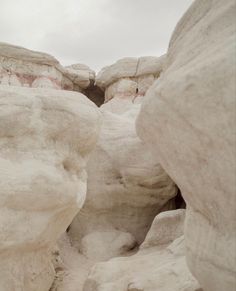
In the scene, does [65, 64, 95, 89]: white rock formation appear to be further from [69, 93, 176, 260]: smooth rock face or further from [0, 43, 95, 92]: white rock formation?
[69, 93, 176, 260]: smooth rock face

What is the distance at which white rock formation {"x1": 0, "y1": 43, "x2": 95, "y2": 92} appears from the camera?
Answer: 5727 mm

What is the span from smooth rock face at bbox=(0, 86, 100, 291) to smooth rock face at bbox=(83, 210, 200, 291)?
379 millimetres

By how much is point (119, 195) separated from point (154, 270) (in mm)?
1255

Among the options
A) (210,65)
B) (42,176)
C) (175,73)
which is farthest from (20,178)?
(210,65)

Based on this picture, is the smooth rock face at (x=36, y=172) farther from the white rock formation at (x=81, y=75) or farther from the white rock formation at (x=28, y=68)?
the white rock formation at (x=81, y=75)

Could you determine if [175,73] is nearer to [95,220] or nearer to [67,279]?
[67,279]

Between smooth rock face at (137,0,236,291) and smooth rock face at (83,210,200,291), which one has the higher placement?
smooth rock face at (137,0,236,291)

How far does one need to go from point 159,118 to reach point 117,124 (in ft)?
7.66

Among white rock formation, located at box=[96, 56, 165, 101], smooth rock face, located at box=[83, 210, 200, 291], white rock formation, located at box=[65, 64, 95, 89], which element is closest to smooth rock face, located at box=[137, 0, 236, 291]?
smooth rock face, located at box=[83, 210, 200, 291]

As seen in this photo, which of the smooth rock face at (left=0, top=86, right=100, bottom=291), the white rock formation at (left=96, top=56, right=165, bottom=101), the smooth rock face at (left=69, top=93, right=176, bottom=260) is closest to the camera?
the smooth rock face at (left=0, top=86, right=100, bottom=291)

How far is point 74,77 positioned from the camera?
632cm

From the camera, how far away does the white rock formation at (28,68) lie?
5.73 meters

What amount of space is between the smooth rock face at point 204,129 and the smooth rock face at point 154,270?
2.13 ft

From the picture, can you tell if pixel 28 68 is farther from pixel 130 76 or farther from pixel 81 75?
pixel 130 76
